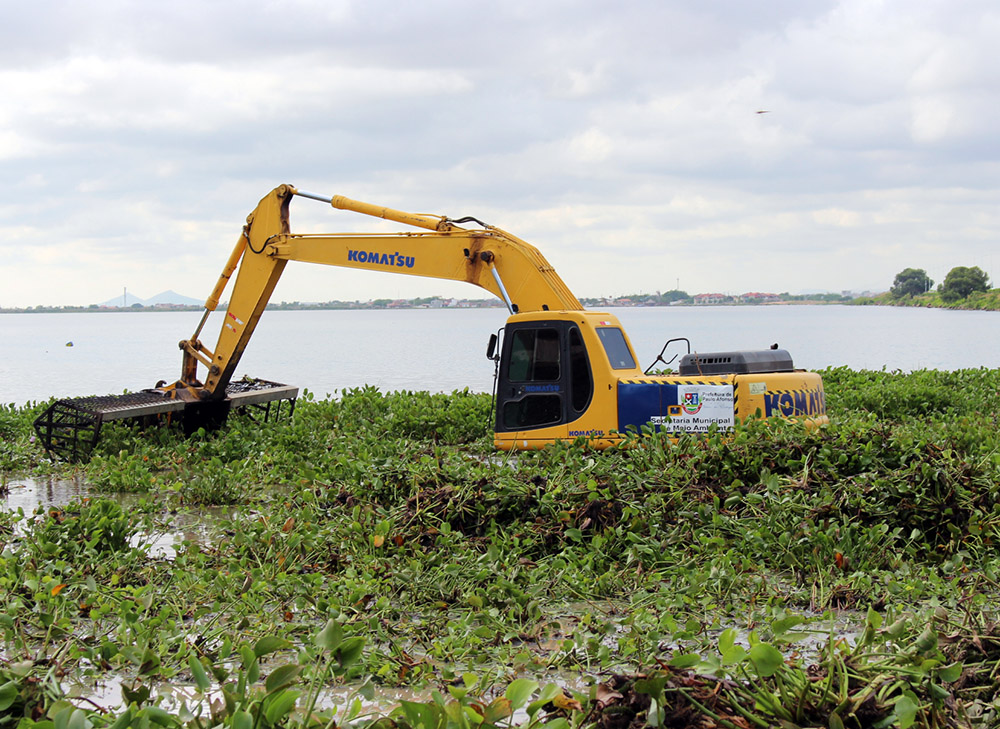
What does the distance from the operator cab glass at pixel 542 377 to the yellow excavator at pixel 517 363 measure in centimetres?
1

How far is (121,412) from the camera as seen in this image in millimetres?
12836

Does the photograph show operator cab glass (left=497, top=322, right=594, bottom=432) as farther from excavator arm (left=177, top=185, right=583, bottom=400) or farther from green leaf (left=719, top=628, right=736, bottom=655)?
green leaf (left=719, top=628, right=736, bottom=655)

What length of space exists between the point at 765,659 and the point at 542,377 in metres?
8.40

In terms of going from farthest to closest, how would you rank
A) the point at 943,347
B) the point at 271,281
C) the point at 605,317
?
1. the point at 943,347
2. the point at 271,281
3. the point at 605,317

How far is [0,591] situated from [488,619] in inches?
125

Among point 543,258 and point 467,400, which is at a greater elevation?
point 543,258

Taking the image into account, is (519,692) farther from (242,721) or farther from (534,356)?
(534,356)

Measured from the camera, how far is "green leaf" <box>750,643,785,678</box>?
331 centimetres

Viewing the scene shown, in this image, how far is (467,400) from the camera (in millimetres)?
16281

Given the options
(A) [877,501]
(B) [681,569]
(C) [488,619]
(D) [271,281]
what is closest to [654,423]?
(A) [877,501]

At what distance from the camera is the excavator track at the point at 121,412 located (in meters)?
12.8

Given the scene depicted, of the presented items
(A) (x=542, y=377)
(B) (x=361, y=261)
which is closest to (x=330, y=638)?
(A) (x=542, y=377)

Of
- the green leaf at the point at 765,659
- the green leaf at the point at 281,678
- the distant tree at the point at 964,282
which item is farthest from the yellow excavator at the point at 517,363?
the distant tree at the point at 964,282

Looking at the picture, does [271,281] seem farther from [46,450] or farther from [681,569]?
[681,569]
